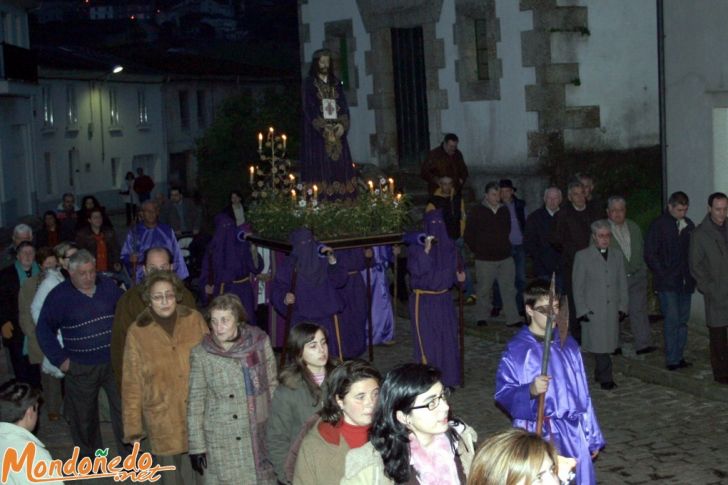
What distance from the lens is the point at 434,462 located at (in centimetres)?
545

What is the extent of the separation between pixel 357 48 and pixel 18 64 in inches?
700

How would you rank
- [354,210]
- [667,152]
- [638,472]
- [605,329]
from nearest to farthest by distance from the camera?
[638,472] → [605,329] → [354,210] → [667,152]

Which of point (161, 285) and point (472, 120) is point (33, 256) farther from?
point (472, 120)

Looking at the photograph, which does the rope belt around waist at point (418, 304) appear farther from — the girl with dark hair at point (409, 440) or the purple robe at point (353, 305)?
the girl with dark hair at point (409, 440)

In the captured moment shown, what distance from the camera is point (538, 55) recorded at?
2103 centimetres

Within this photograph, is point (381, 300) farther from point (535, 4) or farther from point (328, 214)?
point (535, 4)

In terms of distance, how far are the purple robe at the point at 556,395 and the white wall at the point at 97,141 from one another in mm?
37317

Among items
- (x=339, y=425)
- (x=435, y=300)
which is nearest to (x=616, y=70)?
(x=435, y=300)

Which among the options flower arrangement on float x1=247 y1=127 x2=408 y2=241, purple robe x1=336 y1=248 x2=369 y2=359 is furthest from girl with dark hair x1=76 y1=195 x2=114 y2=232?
purple robe x1=336 y1=248 x2=369 y2=359

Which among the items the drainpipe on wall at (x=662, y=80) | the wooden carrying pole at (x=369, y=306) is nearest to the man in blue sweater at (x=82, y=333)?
the wooden carrying pole at (x=369, y=306)

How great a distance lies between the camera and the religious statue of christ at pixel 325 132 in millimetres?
15094

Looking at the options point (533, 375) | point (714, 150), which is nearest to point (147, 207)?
point (714, 150)

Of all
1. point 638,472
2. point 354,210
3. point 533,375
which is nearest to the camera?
point 533,375

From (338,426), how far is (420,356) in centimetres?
719
